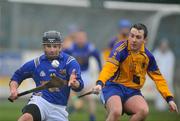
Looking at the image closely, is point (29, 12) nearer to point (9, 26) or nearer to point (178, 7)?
point (9, 26)

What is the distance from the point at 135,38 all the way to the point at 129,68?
0.49m

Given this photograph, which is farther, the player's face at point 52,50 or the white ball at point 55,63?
the player's face at point 52,50

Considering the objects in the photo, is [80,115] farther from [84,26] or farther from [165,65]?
[84,26]

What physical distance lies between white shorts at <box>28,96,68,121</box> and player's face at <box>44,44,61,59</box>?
640 mm

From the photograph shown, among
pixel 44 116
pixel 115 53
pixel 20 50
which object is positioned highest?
pixel 115 53

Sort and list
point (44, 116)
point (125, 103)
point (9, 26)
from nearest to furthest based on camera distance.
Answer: point (44, 116)
point (125, 103)
point (9, 26)

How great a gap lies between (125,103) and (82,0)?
13653 millimetres

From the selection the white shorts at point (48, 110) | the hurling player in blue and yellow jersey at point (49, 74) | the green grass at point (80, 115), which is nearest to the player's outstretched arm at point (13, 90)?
the hurling player in blue and yellow jersey at point (49, 74)

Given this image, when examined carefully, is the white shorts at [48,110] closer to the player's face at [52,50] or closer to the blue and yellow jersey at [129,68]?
the player's face at [52,50]

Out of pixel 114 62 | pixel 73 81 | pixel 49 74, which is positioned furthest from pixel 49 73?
pixel 114 62

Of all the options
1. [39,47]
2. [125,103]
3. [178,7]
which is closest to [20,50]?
[39,47]

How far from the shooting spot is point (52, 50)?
1177cm

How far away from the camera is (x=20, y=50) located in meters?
25.6

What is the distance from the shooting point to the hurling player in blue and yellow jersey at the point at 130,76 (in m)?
12.2
